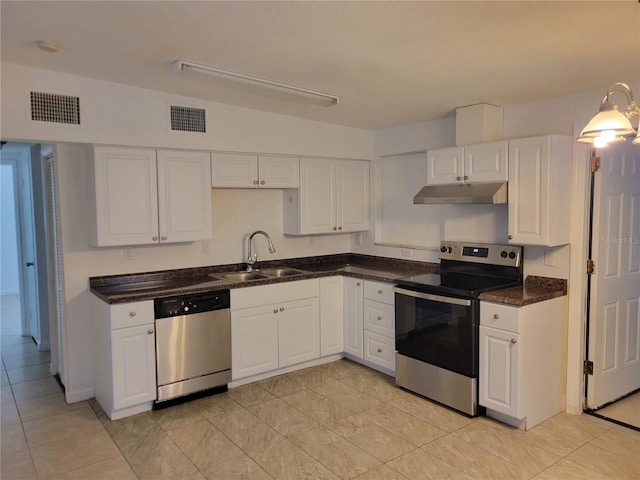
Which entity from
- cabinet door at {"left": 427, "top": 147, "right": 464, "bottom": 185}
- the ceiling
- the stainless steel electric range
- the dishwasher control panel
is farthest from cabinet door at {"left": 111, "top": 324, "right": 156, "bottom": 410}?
cabinet door at {"left": 427, "top": 147, "right": 464, "bottom": 185}

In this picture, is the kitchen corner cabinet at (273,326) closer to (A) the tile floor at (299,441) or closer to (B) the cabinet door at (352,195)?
(A) the tile floor at (299,441)

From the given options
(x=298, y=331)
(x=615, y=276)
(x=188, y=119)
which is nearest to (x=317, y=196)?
(x=298, y=331)

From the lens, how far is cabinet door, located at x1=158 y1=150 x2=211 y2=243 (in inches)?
146

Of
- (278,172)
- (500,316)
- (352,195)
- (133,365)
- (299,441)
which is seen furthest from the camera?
(352,195)

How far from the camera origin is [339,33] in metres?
2.40

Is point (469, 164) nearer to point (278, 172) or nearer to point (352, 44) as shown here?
point (352, 44)

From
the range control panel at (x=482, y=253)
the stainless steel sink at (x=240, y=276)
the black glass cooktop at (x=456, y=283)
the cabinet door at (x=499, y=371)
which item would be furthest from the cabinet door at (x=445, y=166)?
the stainless steel sink at (x=240, y=276)

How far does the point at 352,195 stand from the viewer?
4945 millimetres

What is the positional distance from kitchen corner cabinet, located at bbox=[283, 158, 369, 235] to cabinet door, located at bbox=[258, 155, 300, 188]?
0.25 feet

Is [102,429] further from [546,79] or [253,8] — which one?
[546,79]

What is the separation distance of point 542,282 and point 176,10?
299 cm

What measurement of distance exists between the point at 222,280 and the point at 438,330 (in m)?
1.77

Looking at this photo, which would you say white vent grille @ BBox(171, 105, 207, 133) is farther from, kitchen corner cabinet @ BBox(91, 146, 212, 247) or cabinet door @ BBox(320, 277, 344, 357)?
cabinet door @ BBox(320, 277, 344, 357)

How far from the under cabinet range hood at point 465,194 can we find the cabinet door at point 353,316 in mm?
1008
